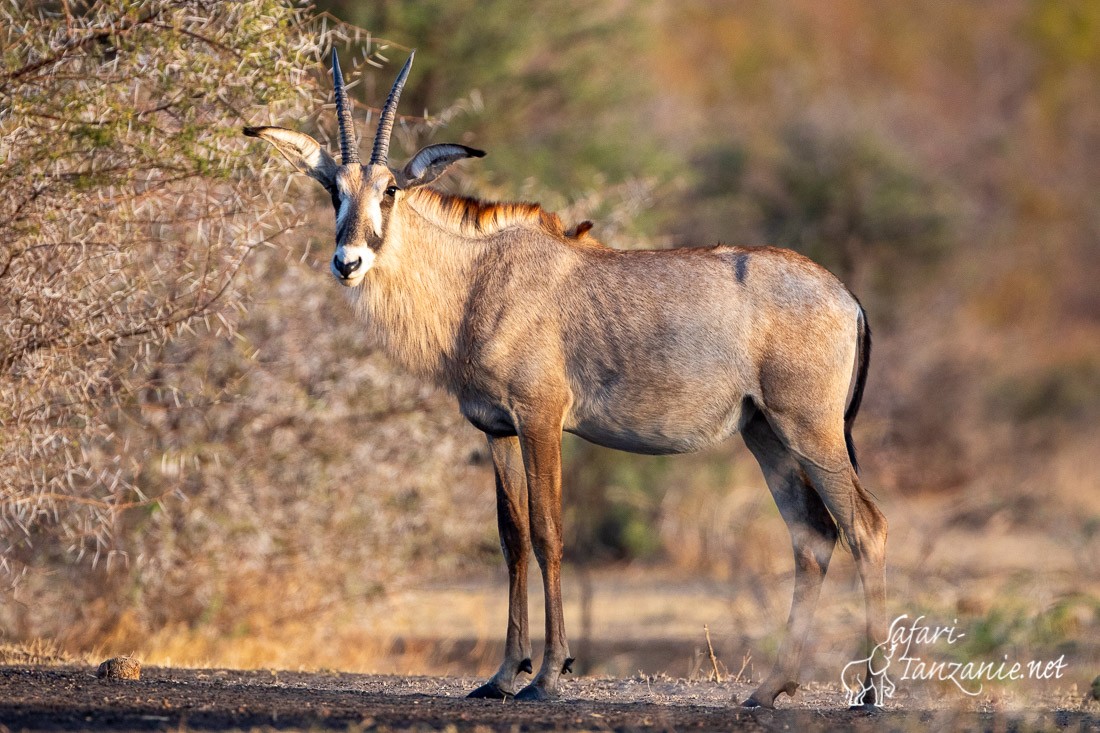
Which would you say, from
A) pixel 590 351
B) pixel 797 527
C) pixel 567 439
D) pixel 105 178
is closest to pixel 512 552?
pixel 590 351

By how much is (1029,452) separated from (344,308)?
1388cm

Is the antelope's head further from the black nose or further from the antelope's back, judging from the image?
the antelope's back

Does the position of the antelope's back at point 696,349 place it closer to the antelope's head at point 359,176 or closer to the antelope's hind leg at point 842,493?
the antelope's hind leg at point 842,493

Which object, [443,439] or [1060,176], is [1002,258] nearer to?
[1060,176]

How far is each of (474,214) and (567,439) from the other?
25.3ft

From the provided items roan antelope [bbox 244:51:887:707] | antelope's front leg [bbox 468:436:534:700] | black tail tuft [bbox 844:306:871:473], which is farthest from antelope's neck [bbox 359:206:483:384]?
black tail tuft [bbox 844:306:871:473]

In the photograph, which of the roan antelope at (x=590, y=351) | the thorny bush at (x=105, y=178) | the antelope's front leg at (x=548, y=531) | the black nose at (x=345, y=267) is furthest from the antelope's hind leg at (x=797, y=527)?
the thorny bush at (x=105, y=178)

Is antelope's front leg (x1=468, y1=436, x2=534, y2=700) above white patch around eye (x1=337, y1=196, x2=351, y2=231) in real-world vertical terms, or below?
below

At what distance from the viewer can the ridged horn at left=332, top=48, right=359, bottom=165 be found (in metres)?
7.76

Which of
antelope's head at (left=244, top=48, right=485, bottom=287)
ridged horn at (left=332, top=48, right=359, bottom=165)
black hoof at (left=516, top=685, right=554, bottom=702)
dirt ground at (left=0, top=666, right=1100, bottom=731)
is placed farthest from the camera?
ridged horn at (left=332, top=48, right=359, bottom=165)

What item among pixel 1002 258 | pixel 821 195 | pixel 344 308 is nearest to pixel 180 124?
pixel 344 308

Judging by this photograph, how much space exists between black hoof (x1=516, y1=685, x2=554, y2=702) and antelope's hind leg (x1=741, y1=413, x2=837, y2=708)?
1032 mm

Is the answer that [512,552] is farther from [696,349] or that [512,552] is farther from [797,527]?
[797,527]

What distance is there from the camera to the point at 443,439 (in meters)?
12.6
